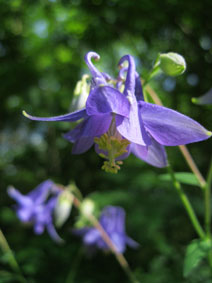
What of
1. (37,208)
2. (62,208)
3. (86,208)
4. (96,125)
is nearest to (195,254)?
(96,125)

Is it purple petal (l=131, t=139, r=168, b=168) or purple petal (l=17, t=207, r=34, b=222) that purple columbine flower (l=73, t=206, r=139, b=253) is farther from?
purple petal (l=131, t=139, r=168, b=168)

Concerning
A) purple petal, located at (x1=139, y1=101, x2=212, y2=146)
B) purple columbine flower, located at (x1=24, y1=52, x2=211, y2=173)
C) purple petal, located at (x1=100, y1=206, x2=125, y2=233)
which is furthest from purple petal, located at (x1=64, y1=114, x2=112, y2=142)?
purple petal, located at (x1=100, y1=206, x2=125, y2=233)

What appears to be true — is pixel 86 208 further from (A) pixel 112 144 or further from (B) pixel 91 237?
(A) pixel 112 144

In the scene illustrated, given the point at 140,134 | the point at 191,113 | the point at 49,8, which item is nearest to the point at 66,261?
the point at 191,113

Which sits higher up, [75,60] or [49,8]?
[49,8]

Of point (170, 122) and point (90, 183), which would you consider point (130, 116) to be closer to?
point (170, 122)

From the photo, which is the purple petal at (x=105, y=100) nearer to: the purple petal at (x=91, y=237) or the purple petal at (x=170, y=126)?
the purple petal at (x=170, y=126)
